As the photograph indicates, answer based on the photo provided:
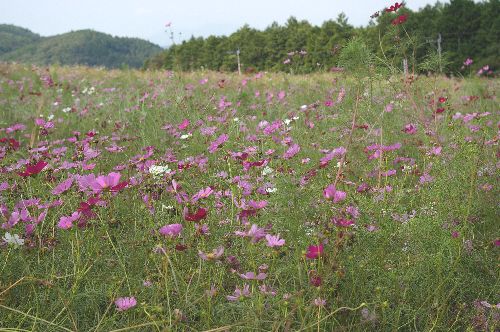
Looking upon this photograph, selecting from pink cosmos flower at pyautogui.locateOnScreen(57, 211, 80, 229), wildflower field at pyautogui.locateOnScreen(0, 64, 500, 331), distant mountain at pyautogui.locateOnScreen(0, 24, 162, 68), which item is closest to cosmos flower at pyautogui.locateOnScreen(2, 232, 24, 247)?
wildflower field at pyautogui.locateOnScreen(0, 64, 500, 331)

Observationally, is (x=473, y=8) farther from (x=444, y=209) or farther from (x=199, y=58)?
(x=444, y=209)

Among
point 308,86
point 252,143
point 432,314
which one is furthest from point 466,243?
point 308,86

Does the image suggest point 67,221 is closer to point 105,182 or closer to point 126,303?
point 105,182

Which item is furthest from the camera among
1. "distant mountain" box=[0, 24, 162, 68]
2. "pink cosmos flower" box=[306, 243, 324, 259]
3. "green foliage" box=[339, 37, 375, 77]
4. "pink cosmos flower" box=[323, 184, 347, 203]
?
"distant mountain" box=[0, 24, 162, 68]

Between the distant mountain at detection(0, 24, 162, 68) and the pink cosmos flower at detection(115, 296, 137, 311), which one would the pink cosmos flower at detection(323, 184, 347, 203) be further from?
the distant mountain at detection(0, 24, 162, 68)

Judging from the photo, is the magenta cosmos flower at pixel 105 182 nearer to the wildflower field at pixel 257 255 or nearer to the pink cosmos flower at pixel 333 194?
the wildflower field at pixel 257 255

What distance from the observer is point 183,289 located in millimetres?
1403

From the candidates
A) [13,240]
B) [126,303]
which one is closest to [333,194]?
[126,303]

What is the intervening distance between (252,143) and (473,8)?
19.9 metres

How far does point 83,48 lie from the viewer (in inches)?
4124

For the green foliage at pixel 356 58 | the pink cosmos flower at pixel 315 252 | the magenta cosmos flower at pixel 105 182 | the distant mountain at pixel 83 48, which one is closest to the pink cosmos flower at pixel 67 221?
the magenta cosmos flower at pixel 105 182

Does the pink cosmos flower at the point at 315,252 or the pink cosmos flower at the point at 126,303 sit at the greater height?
the pink cosmos flower at the point at 315,252

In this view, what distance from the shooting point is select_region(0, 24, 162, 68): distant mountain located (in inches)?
3821

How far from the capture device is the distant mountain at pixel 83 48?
3821 inches
